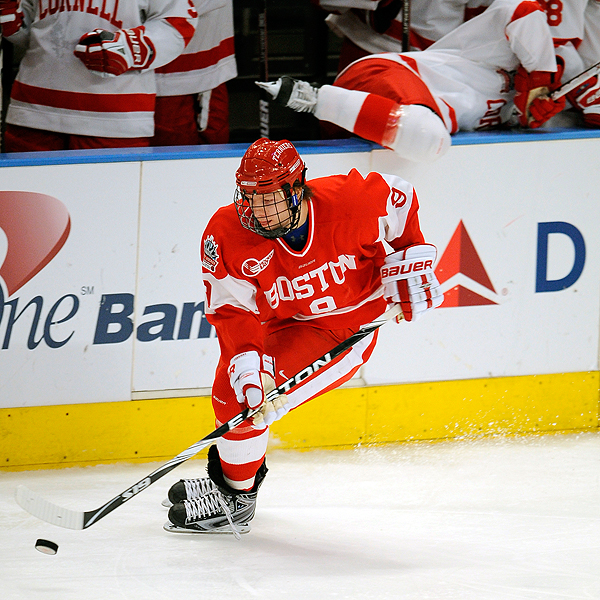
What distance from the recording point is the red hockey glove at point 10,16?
280cm

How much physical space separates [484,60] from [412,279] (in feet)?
3.83

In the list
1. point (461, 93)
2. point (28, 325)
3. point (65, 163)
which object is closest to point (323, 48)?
point (461, 93)

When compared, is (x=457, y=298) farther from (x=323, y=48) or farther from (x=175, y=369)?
(x=323, y=48)

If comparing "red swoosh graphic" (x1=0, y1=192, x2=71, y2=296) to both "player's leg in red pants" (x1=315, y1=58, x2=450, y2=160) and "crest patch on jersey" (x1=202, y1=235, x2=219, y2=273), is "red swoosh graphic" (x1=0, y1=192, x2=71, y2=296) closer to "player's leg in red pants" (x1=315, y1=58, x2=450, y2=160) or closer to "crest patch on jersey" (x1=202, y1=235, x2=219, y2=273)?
"crest patch on jersey" (x1=202, y1=235, x2=219, y2=273)

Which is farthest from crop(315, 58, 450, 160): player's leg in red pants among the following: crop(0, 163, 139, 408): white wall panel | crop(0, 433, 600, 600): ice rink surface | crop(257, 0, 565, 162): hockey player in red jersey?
crop(0, 433, 600, 600): ice rink surface

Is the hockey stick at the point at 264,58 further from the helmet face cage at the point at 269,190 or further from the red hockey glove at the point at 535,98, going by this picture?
the helmet face cage at the point at 269,190

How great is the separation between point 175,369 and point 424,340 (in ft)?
2.68

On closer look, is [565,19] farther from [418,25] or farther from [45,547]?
[45,547]

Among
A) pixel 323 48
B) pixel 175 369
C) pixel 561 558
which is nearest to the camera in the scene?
pixel 561 558

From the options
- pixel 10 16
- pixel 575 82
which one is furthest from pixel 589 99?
pixel 10 16

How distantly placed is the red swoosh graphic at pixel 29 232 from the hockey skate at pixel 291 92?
0.75 metres

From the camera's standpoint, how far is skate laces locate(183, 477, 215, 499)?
2512 mm

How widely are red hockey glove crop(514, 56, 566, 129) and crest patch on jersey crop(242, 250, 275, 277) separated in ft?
A: 4.19

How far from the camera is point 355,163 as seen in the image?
113 inches
